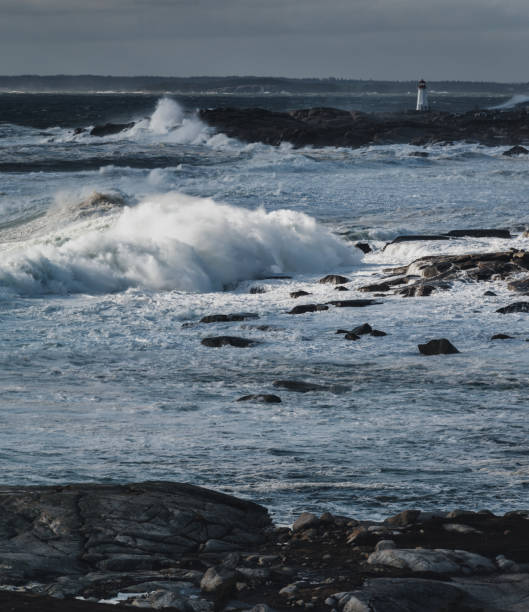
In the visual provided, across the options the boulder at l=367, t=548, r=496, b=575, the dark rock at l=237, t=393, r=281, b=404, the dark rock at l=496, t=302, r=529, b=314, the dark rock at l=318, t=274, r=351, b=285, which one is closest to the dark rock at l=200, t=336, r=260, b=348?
the dark rock at l=237, t=393, r=281, b=404

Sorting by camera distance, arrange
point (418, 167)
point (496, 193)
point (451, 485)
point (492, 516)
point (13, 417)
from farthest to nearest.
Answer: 1. point (418, 167)
2. point (496, 193)
3. point (13, 417)
4. point (451, 485)
5. point (492, 516)

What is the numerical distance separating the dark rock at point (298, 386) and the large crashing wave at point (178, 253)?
6.15 meters

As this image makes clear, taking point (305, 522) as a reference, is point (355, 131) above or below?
above

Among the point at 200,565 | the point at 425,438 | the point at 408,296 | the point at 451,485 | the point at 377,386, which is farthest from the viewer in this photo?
the point at 408,296

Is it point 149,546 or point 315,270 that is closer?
point 149,546

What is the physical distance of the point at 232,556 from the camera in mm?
5098

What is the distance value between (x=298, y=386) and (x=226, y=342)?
1960mm

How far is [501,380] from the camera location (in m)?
9.36

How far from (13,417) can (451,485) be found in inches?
144

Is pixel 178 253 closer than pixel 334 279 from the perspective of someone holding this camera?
No

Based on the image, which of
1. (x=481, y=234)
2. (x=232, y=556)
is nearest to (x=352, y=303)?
(x=481, y=234)

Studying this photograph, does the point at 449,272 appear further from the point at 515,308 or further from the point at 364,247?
→ the point at 364,247

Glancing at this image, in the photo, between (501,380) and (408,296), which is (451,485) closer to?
(501,380)

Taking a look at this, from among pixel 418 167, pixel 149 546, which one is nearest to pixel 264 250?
pixel 149 546
